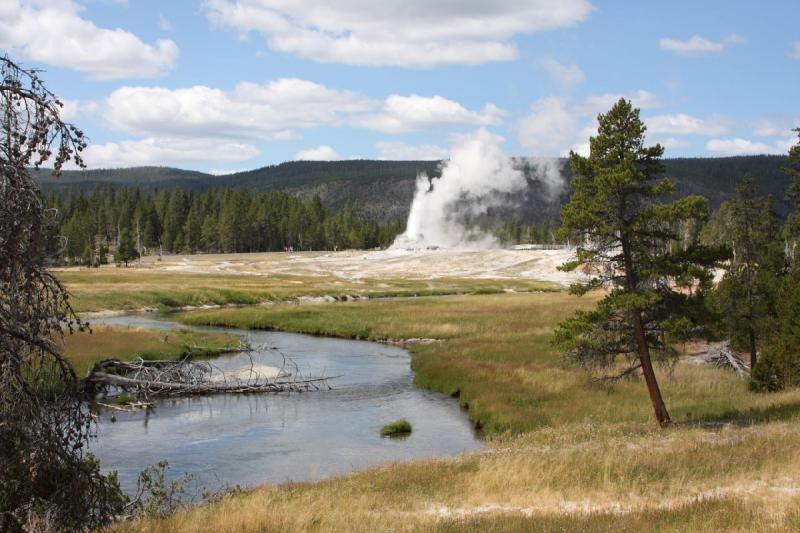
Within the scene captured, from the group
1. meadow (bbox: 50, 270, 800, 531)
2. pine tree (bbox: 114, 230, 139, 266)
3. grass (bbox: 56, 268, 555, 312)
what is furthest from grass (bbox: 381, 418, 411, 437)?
pine tree (bbox: 114, 230, 139, 266)

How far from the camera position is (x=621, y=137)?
75.0 feet

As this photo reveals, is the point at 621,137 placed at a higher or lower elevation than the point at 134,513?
higher

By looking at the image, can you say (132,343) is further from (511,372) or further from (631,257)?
(631,257)

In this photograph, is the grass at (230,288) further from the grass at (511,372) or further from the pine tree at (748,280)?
the pine tree at (748,280)

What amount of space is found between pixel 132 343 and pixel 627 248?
1125 inches

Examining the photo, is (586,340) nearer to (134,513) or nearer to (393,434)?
(393,434)

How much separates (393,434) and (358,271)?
90916mm

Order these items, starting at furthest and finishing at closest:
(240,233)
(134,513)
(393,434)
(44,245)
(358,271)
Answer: (240,233) → (358,271) → (393,434) → (134,513) → (44,245)

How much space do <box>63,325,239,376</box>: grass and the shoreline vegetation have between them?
15857 mm

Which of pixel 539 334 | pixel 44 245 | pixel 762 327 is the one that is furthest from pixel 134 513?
pixel 539 334

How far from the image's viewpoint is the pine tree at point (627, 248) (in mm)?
21953

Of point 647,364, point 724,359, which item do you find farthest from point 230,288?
point 647,364

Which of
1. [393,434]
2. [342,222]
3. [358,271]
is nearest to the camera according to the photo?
[393,434]

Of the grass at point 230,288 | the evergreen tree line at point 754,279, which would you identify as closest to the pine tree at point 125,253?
the grass at point 230,288
